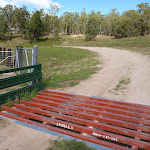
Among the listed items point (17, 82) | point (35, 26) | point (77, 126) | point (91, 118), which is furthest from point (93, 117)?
point (35, 26)

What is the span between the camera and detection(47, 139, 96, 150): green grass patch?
10.0 feet

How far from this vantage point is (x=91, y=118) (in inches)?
165

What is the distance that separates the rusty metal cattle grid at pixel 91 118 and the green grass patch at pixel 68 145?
22 cm

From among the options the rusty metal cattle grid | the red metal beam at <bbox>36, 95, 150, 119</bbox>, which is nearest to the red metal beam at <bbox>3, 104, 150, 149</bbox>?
the rusty metal cattle grid

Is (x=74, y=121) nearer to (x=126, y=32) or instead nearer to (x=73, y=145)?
(x=73, y=145)

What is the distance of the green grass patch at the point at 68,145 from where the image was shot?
306 centimetres

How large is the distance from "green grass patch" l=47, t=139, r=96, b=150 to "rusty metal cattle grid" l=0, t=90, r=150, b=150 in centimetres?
22

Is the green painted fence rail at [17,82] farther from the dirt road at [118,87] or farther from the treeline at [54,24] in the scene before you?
the treeline at [54,24]

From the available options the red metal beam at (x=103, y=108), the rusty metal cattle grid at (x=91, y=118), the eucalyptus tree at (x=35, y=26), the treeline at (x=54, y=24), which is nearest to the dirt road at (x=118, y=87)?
the rusty metal cattle grid at (x=91, y=118)

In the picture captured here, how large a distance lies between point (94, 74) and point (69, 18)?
315 feet

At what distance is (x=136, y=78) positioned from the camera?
9.12 meters

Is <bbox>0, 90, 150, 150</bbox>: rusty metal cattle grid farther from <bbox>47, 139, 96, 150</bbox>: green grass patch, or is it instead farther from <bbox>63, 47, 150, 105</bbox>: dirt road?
<bbox>63, 47, 150, 105</bbox>: dirt road

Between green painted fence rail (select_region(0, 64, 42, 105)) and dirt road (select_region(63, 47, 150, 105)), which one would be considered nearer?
green painted fence rail (select_region(0, 64, 42, 105))

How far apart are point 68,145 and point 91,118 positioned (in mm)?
1213
